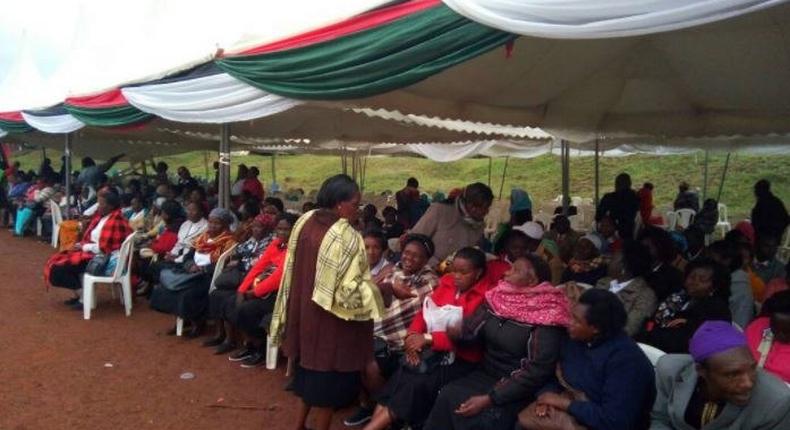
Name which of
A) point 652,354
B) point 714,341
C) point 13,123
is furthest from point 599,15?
point 13,123

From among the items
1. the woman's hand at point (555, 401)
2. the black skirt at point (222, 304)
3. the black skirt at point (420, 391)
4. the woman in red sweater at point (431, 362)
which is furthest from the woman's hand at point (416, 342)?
the black skirt at point (222, 304)

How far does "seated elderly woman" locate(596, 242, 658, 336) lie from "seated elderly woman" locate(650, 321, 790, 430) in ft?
3.47

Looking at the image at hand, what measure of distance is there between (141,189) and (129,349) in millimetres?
6581

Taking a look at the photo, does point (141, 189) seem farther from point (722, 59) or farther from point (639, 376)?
point (639, 376)

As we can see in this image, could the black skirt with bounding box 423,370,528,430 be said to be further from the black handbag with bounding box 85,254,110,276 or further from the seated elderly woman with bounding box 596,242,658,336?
the black handbag with bounding box 85,254,110,276

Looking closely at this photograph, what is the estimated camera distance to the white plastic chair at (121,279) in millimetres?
6273

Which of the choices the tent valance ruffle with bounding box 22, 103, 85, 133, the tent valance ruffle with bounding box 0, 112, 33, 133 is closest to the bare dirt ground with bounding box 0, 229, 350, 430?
the tent valance ruffle with bounding box 22, 103, 85, 133

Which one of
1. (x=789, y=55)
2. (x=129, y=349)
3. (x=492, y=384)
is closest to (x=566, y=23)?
(x=492, y=384)

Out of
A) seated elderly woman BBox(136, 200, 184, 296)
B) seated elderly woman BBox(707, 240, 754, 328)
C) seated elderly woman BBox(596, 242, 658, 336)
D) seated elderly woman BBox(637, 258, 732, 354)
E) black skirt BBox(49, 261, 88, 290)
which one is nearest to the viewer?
seated elderly woman BBox(637, 258, 732, 354)

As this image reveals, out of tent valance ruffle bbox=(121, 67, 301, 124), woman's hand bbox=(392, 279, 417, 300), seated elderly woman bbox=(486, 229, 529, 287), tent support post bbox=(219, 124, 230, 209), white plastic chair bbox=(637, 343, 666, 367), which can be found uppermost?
tent valance ruffle bbox=(121, 67, 301, 124)

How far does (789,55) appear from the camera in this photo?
14.9 feet

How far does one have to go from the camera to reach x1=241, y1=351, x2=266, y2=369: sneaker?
5.10 m

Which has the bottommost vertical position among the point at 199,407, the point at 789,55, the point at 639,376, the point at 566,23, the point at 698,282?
the point at 199,407

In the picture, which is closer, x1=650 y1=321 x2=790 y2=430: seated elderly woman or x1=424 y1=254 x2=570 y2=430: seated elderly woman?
x1=650 y1=321 x2=790 y2=430: seated elderly woman
